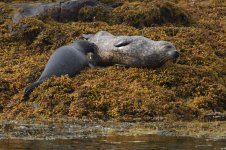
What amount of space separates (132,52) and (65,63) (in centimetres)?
133

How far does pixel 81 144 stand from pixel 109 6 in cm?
789

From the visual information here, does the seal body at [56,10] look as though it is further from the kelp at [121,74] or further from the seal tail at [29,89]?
the seal tail at [29,89]

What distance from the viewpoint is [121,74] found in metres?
10.2

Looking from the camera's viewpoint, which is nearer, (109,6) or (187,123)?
(187,123)

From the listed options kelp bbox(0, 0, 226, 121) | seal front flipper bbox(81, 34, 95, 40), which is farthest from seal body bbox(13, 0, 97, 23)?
seal front flipper bbox(81, 34, 95, 40)

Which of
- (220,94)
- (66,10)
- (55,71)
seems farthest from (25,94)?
(66,10)

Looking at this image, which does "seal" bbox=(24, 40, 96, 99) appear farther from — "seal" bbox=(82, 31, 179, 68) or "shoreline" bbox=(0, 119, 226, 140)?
"shoreline" bbox=(0, 119, 226, 140)

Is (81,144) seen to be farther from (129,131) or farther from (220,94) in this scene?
(220,94)

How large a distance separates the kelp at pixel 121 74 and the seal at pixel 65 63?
0.15 metres

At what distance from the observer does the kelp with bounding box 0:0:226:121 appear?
29.1 ft

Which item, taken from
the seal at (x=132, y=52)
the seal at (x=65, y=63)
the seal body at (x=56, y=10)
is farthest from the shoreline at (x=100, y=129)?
the seal body at (x=56, y=10)

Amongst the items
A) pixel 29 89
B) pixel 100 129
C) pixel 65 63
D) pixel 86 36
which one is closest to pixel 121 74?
pixel 65 63

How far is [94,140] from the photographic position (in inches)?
278

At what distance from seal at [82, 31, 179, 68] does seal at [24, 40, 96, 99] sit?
0.37 m
